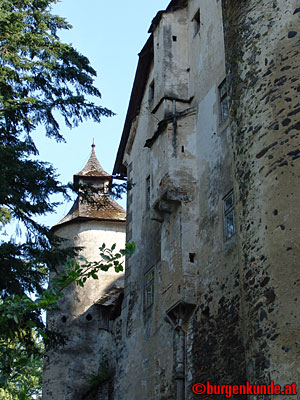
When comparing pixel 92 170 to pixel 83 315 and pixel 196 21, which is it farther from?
pixel 196 21

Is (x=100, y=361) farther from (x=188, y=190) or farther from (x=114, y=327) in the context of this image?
(x=188, y=190)

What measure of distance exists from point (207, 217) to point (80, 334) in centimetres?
971

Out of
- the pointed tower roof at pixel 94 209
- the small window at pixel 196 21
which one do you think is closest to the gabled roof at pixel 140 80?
the small window at pixel 196 21

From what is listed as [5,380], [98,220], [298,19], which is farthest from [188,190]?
[98,220]

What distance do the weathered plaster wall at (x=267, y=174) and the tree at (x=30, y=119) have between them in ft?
15.9

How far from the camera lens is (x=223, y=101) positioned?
46.1 ft

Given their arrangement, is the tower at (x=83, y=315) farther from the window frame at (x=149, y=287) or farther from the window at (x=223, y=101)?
the window at (x=223, y=101)

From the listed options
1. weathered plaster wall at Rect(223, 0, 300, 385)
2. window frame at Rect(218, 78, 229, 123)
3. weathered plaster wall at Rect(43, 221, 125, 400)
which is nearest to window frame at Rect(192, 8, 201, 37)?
window frame at Rect(218, 78, 229, 123)

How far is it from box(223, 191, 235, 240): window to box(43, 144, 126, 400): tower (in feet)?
23.2

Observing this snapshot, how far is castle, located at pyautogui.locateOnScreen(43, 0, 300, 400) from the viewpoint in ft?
28.4

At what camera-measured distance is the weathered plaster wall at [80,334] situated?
20.7 metres

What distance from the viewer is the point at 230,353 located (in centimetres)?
1128

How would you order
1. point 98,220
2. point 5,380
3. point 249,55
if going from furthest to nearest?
1. point 98,220
2. point 249,55
3. point 5,380

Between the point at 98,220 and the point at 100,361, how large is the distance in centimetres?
554
